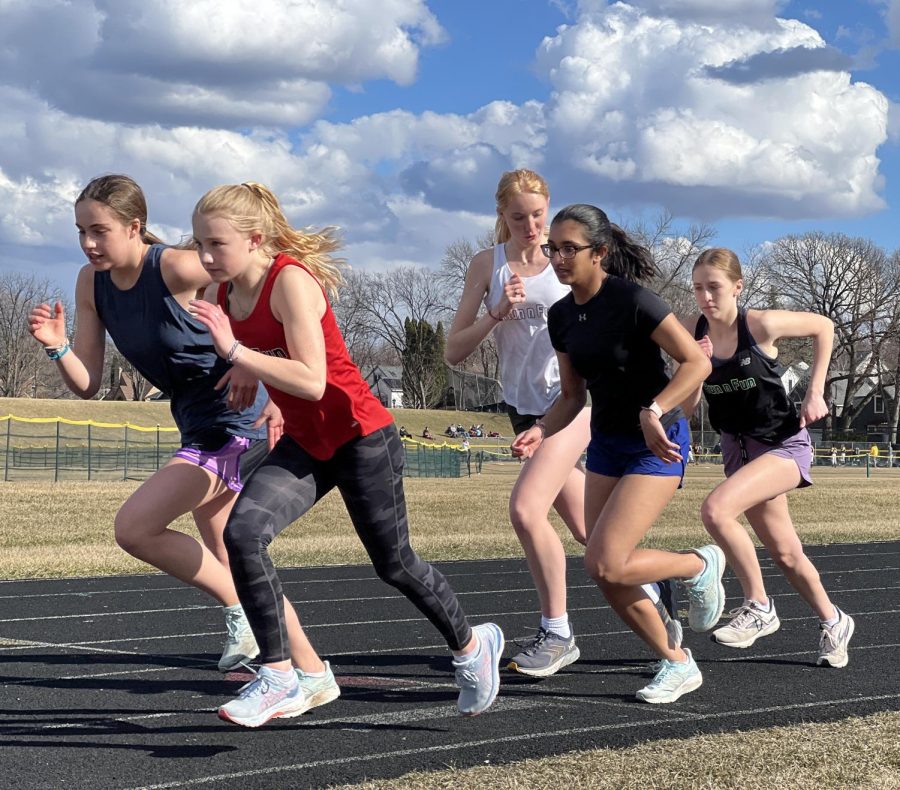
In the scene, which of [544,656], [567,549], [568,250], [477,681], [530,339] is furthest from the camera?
[567,549]

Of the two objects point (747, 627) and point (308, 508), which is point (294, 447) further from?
point (747, 627)

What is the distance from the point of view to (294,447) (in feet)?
15.6

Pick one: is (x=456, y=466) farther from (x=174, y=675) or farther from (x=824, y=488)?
(x=174, y=675)

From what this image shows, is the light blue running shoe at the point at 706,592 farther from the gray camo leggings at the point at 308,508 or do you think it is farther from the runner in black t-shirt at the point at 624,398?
the gray camo leggings at the point at 308,508

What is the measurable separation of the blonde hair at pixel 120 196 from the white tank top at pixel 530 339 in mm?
1772

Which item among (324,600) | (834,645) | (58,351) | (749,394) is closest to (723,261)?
(749,394)

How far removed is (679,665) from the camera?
538 cm

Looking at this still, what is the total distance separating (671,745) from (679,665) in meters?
0.91

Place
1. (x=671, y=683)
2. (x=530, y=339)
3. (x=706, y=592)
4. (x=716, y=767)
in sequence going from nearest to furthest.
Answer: (x=716, y=767)
(x=671, y=683)
(x=706, y=592)
(x=530, y=339)

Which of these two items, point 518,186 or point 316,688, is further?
point 518,186

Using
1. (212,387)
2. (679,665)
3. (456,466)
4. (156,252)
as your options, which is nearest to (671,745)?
(679,665)

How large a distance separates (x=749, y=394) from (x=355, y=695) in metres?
2.63

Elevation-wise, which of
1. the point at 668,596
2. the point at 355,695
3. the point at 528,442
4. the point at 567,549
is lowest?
the point at 567,549

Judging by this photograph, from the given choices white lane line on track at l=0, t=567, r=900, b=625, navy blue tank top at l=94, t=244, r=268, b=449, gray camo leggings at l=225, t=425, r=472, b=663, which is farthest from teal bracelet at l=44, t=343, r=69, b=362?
white lane line on track at l=0, t=567, r=900, b=625
